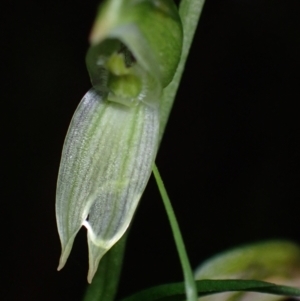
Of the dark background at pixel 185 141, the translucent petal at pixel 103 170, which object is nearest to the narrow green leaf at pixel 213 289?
the translucent petal at pixel 103 170

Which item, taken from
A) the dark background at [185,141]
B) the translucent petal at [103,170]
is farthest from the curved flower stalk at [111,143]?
the dark background at [185,141]

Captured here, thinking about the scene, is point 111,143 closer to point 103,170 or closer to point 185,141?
point 103,170

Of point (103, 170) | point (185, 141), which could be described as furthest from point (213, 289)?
point (185, 141)

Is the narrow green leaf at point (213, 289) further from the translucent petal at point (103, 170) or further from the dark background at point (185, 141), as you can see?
the dark background at point (185, 141)

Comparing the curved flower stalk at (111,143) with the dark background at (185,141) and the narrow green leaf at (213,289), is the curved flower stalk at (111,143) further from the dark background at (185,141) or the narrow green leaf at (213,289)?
the dark background at (185,141)

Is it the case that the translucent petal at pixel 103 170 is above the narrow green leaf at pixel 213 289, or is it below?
above

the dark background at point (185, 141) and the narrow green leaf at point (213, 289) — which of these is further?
the dark background at point (185, 141)

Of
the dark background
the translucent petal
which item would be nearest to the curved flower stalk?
the translucent petal
